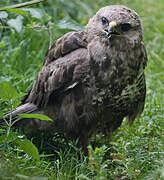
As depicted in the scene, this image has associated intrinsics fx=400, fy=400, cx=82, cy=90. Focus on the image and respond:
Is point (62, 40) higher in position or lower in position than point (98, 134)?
higher

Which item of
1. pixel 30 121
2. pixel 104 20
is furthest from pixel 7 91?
pixel 30 121

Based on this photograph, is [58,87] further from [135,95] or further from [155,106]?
[155,106]

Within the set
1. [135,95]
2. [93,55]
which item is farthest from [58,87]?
[135,95]

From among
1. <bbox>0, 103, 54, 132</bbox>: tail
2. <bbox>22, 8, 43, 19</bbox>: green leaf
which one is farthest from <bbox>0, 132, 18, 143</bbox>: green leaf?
<bbox>22, 8, 43, 19</bbox>: green leaf

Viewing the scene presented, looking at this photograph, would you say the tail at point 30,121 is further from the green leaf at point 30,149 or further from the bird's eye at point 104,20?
the bird's eye at point 104,20

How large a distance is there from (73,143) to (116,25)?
1.24 m

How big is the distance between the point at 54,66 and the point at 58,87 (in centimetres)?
24

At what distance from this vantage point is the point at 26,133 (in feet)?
14.9

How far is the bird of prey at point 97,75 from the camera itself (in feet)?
12.4

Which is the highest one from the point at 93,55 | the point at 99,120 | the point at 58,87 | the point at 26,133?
the point at 93,55

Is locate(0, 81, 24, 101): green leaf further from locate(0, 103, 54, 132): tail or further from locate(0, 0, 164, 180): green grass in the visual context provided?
locate(0, 103, 54, 132): tail

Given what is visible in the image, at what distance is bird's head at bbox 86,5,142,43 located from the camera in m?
3.67

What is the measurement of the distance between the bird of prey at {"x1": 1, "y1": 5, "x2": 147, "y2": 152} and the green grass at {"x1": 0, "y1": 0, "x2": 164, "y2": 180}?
277 millimetres

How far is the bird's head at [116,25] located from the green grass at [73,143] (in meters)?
0.55
